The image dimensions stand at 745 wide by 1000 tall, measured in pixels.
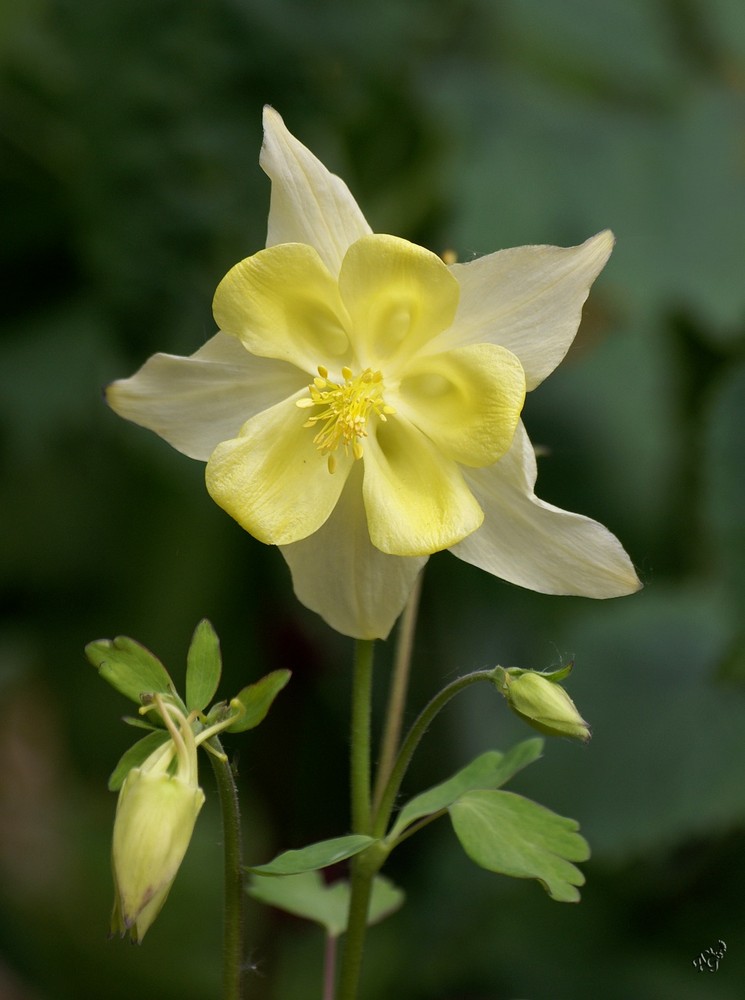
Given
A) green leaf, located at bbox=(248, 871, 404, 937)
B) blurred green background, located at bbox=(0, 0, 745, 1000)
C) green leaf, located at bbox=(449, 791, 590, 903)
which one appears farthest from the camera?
blurred green background, located at bbox=(0, 0, 745, 1000)

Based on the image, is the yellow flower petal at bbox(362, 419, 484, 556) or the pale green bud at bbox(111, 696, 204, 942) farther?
the yellow flower petal at bbox(362, 419, 484, 556)

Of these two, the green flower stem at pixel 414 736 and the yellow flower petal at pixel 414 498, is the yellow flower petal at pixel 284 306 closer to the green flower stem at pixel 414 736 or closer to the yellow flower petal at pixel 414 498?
the yellow flower petal at pixel 414 498

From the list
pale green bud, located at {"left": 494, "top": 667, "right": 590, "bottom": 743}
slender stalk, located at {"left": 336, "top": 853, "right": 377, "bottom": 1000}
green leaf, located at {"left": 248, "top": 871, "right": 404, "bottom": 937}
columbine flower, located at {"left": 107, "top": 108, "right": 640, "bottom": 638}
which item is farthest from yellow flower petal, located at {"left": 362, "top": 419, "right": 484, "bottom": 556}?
green leaf, located at {"left": 248, "top": 871, "right": 404, "bottom": 937}

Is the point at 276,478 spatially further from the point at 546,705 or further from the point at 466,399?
the point at 546,705

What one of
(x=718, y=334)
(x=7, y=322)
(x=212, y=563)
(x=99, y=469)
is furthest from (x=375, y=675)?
(x=7, y=322)

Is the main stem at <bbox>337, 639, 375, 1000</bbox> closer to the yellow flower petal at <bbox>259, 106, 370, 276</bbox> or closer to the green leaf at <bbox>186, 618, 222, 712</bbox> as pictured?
the green leaf at <bbox>186, 618, 222, 712</bbox>

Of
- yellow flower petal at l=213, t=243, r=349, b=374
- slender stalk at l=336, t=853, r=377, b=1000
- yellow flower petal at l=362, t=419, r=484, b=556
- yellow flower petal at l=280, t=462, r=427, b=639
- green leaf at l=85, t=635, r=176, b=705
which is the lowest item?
slender stalk at l=336, t=853, r=377, b=1000

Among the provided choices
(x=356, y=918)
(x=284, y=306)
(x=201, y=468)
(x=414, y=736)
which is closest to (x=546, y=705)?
(x=414, y=736)
